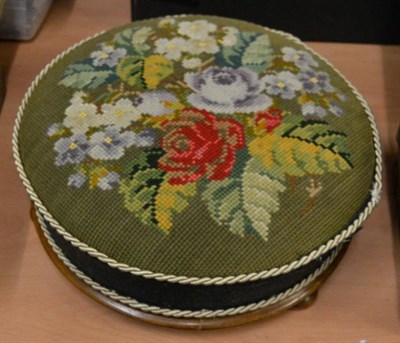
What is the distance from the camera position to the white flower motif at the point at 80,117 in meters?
1.00

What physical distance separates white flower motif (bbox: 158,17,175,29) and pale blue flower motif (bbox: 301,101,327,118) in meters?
0.28

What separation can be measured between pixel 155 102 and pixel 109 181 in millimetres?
147

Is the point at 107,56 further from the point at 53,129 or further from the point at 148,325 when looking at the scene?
the point at 148,325

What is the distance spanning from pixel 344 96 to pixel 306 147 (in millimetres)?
142

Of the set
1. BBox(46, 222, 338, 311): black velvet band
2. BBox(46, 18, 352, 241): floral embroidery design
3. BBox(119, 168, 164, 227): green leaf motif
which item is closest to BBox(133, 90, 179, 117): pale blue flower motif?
BBox(46, 18, 352, 241): floral embroidery design

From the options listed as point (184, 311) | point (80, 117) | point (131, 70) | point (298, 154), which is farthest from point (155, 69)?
point (184, 311)

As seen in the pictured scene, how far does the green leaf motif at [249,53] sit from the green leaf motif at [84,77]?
7.0 inches

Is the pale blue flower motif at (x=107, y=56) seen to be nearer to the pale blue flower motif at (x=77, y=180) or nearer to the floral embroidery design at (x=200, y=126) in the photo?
the floral embroidery design at (x=200, y=126)

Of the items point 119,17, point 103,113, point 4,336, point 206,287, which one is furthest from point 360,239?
point 119,17

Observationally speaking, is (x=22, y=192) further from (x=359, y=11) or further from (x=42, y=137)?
→ (x=359, y=11)

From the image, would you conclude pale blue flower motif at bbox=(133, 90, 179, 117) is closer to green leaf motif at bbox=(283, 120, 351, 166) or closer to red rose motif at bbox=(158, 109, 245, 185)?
red rose motif at bbox=(158, 109, 245, 185)

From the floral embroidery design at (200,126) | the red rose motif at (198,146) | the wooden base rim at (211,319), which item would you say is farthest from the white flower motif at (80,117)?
the wooden base rim at (211,319)

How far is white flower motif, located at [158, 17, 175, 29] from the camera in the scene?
1160mm

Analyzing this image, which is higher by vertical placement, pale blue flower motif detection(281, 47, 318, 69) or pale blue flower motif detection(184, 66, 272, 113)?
pale blue flower motif detection(281, 47, 318, 69)
